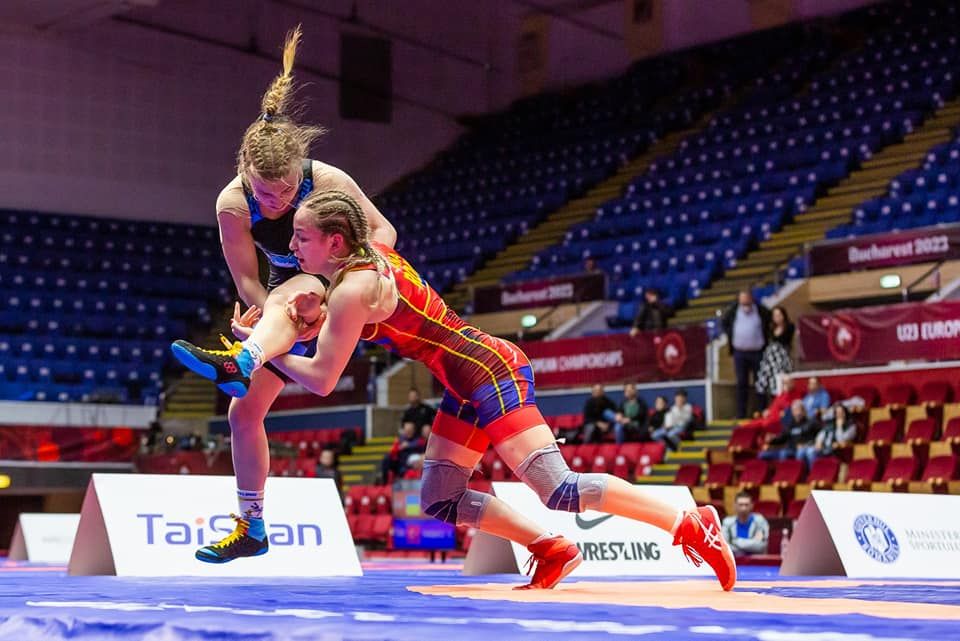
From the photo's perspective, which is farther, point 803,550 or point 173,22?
point 173,22

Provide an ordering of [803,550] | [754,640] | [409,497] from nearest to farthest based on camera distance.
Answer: [754,640], [803,550], [409,497]

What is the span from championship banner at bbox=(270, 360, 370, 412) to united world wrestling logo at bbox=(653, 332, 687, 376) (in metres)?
5.09

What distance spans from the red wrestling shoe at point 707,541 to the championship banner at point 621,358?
471 inches

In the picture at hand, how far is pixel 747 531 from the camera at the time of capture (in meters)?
12.7

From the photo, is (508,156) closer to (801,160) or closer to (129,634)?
(801,160)

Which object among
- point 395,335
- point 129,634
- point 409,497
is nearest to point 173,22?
point 409,497

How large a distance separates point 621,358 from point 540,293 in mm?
3688

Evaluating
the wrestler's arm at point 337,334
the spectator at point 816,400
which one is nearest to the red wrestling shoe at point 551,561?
the wrestler's arm at point 337,334

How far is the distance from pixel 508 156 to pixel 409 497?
15.0 meters

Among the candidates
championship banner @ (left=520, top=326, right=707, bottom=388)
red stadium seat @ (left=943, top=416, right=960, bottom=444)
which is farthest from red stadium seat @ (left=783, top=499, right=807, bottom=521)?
championship banner @ (left=520, top=326, right=707, bottom=388)

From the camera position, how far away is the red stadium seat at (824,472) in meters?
13.6

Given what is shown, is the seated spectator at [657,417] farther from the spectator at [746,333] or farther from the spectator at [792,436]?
the spectator at [792,436]

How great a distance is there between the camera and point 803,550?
7.88m

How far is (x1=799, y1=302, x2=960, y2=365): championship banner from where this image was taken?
14.7m
